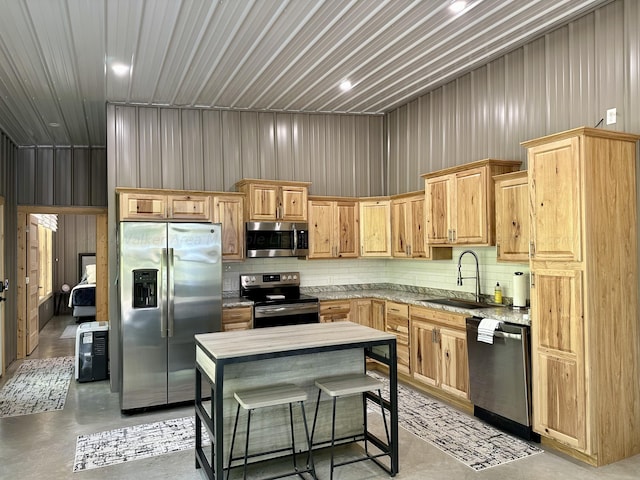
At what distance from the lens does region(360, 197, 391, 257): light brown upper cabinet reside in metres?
6.13

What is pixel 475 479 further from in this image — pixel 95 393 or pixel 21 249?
pixel 21 249

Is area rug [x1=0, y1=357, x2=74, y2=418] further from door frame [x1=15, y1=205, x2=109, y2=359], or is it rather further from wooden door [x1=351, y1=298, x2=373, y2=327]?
wooden door [x1=351, y1=298, x2=373, y2=327]

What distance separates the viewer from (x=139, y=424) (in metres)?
4.31

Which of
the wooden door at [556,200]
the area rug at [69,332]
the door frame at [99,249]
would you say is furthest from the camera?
the area rug at [69,332]

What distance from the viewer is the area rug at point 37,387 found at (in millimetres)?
4746

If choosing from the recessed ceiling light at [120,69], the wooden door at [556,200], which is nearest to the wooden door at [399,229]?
the wooden door at [556,200]

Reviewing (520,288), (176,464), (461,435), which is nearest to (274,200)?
(520,288)

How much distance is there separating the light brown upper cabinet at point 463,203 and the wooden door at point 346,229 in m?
1.15

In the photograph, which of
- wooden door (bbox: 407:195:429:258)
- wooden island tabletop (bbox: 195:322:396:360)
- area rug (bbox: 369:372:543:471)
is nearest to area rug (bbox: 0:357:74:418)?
wooden island tabletop (bbox: 195:322:396:360)

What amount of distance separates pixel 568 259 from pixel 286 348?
6.89ft

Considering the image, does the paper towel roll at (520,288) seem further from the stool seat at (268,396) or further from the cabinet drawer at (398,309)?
the stool seat at (268,396)

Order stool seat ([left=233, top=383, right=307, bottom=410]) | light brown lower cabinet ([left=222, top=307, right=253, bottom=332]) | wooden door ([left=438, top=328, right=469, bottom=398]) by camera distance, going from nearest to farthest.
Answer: stool seat ([left=233, top=383, right=307, bottom=410]) < wooden door ([left=438, top=328, right=469, bottom=398]) < light brown lower cabinet ([left=222, top=307, right=253, bottom=332])

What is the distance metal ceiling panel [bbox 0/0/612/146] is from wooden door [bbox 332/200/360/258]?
133 cm

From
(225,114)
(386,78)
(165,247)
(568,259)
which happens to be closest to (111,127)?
(225,114)
